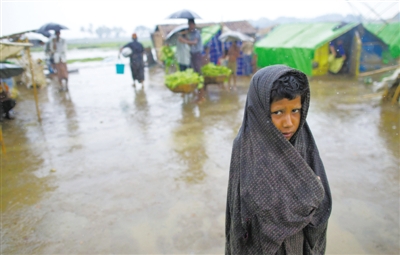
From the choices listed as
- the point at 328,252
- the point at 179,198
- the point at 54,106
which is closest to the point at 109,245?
the point at 179,198

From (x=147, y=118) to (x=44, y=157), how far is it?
7.85ft

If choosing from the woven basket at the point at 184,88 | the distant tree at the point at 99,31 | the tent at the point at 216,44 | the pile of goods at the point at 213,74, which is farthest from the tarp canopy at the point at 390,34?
the distant tree at the point at 99,31

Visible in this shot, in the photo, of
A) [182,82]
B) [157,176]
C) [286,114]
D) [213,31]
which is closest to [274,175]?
[286,114]

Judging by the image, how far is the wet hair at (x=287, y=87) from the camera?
49.3 inches

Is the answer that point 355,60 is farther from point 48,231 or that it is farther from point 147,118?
point 48,231

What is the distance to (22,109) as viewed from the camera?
810 centimetres

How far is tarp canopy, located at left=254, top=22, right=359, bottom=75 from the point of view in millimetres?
10688

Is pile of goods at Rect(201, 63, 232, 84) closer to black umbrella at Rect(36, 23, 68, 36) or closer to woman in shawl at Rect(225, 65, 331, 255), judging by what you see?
black umbrella at Rect(36, 23, 68, 36)

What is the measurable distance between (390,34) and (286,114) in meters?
13.2

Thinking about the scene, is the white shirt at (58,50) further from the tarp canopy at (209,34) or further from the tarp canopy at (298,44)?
the tarp canopy at (298,44)

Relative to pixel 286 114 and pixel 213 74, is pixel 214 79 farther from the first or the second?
pixel 286 114

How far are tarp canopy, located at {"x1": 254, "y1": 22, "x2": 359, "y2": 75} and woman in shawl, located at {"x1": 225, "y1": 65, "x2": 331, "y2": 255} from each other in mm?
10023

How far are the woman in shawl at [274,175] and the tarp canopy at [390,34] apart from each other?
1228 cm

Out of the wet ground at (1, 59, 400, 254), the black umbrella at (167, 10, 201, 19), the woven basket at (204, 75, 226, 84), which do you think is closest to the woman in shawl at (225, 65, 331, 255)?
the wet ground at (1, 59, 400, 254)
